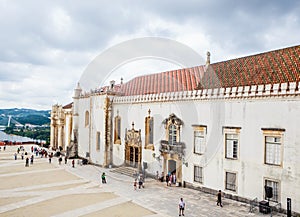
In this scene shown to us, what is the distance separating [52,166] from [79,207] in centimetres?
1766

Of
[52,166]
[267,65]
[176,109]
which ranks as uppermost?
[267,65]

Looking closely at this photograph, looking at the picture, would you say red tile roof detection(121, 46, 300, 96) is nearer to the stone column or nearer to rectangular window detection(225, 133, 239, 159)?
rectangular window detection(225, 133, 239, 159)

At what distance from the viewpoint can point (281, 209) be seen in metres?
16.8

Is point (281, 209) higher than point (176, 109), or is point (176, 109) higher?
point (176, 109)

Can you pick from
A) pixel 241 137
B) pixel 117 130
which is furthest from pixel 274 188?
pixel 117 130

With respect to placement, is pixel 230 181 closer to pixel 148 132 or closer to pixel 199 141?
pixel 199 141

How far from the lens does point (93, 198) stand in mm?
20031

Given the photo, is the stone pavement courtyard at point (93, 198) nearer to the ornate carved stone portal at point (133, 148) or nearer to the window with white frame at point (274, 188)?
the window with white frame at point (274, 188)

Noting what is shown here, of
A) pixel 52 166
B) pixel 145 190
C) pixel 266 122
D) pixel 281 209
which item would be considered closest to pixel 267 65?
pixel 266 122

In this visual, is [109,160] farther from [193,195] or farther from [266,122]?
[266,122]

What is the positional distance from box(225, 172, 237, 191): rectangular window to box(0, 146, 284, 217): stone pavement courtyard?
993mm

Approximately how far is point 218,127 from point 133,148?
39.1ft

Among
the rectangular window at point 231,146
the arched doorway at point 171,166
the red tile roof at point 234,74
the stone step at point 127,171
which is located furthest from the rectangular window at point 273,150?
the stone step at point 127,171

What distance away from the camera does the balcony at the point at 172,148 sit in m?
23.7
